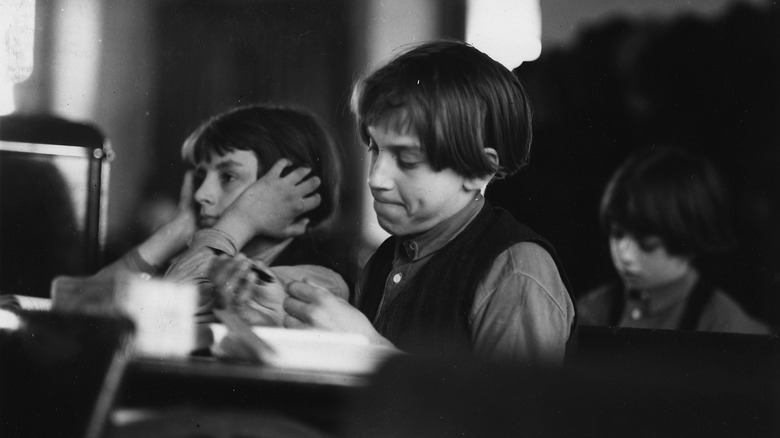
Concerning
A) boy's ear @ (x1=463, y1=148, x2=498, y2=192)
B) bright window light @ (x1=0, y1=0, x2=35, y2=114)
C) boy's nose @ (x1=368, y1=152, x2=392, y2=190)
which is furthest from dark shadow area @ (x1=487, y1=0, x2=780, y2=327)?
bright window light @ (x1=0, y1=0, x2=35, y2=114)

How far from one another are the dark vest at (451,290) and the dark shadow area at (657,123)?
27mm

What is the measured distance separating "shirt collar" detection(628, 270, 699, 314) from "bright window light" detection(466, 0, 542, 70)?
33cm

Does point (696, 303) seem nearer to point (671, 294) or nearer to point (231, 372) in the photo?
point (671, 294)

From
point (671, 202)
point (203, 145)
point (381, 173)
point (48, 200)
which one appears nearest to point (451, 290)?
point (381, 173)

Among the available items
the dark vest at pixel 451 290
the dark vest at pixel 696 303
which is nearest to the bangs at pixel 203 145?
the dark vest at pixel 451 290

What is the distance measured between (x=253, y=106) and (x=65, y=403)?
21.0 inches

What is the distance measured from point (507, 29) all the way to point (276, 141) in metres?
0.36

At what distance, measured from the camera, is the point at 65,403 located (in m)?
1.38

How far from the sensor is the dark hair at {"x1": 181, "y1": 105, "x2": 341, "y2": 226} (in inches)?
49.5

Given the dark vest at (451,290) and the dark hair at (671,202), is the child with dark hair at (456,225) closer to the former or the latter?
the dark vest at (451,290)

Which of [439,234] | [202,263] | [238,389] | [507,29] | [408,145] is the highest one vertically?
[507,29]

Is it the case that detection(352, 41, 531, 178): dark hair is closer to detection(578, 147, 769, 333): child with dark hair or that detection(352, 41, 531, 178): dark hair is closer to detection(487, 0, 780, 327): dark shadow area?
detection(487, 0, 780, 327): dark shadow area

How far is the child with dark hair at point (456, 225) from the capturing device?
44.6 inches

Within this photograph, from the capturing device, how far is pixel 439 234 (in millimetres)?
1181
